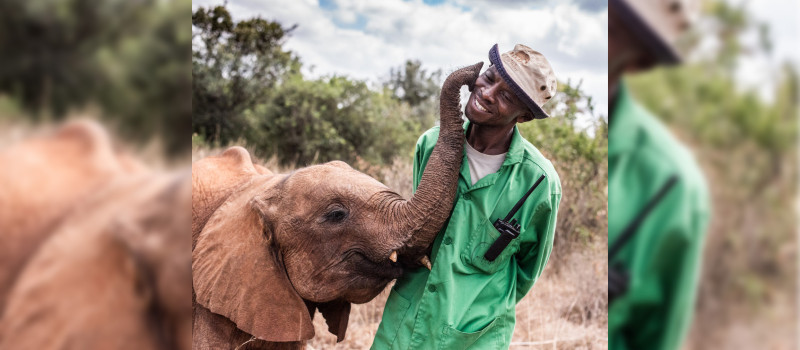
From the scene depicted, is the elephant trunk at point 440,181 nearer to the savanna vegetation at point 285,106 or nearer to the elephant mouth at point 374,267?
the elephant mouth at point 374,267

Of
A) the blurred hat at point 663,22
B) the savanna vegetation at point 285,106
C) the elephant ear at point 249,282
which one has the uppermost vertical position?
the blurred hat at point 663,22

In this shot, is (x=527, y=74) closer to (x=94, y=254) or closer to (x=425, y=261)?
(x=425, y=261)

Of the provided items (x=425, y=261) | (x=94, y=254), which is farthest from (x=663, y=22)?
(x=425, y=261)

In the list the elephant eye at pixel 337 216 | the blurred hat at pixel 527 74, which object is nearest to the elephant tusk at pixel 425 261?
the elephant eye at pixel 337 216

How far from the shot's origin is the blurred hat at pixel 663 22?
1.14 meters

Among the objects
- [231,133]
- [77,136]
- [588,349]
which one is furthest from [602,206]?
[77,136]

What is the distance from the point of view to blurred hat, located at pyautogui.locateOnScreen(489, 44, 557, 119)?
2.46m

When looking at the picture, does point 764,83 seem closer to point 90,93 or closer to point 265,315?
point 90,93

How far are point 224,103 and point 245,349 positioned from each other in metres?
8.12

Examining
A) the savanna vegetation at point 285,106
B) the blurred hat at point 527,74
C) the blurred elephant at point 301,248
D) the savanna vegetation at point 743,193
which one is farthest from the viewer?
the savanna vegetation at point 285,106

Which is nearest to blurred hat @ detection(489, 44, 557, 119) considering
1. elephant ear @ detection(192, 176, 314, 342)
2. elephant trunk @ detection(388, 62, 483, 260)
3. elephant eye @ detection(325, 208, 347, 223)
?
elephant trunk @ detection(388, 62, 483, 260)

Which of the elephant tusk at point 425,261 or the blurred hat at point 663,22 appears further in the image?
the elephant tusk at point 425,261

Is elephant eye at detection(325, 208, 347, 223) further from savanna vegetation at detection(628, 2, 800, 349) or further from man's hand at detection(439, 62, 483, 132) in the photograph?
savanna vegetation at detection(628, 2, 800, 349)

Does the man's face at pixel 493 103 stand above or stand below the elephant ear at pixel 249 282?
above
